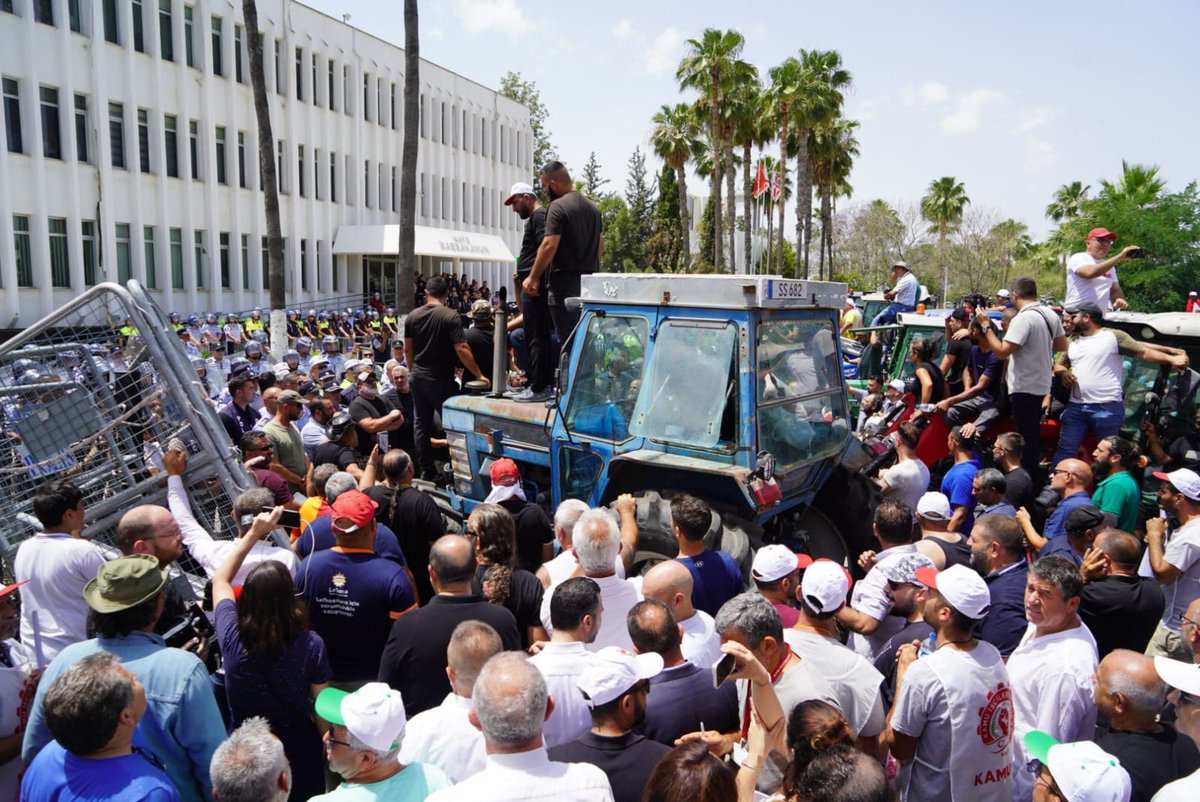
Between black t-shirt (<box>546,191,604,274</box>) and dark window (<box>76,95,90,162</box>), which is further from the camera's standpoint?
dark window (<box>76,95,90,162</box>)

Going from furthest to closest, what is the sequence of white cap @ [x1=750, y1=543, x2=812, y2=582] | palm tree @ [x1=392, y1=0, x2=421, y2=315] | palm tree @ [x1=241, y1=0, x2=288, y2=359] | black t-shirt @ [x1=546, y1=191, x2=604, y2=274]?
palm tree @ [x1=241, y1=0, x2=288, y2=359] → palm tree @ [x1=392, y1=0, x2=421, y2=315] → black t-shirt @ [x1=546, y1=191, x2=604, y2=274] → white cap @ [x1=750, y1=543, x2=812, y2=582]

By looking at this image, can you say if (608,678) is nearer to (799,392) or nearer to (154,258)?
(799,392)

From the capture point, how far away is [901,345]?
1040 centimetres

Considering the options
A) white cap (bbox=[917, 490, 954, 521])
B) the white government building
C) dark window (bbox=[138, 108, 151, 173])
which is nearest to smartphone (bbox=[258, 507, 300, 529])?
white cap (bbox=[917, 490, 954, 521])

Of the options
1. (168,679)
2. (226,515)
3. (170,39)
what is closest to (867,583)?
(168,679)

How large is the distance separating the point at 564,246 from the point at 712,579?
310 cm

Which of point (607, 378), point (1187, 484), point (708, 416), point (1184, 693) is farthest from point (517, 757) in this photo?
point (1187, 484)

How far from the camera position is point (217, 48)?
90.9 ft

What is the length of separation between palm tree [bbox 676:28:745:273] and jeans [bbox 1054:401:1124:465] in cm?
2369

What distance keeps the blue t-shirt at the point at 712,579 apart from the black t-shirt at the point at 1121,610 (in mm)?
1622

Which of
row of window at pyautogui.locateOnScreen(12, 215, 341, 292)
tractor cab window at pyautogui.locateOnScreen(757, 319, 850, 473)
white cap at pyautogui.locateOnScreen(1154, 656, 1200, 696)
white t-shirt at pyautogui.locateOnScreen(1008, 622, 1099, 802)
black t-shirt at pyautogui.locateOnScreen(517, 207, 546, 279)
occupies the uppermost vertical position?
row of window at pyautogui.locateOnScreen(12, 215, 341, 292)

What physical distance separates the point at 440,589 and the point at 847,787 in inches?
79.7

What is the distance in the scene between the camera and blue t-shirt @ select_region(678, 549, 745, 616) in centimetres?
431

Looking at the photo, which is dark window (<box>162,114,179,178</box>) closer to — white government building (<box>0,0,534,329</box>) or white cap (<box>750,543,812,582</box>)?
white government building (<box>0,0,534,329</box>)
